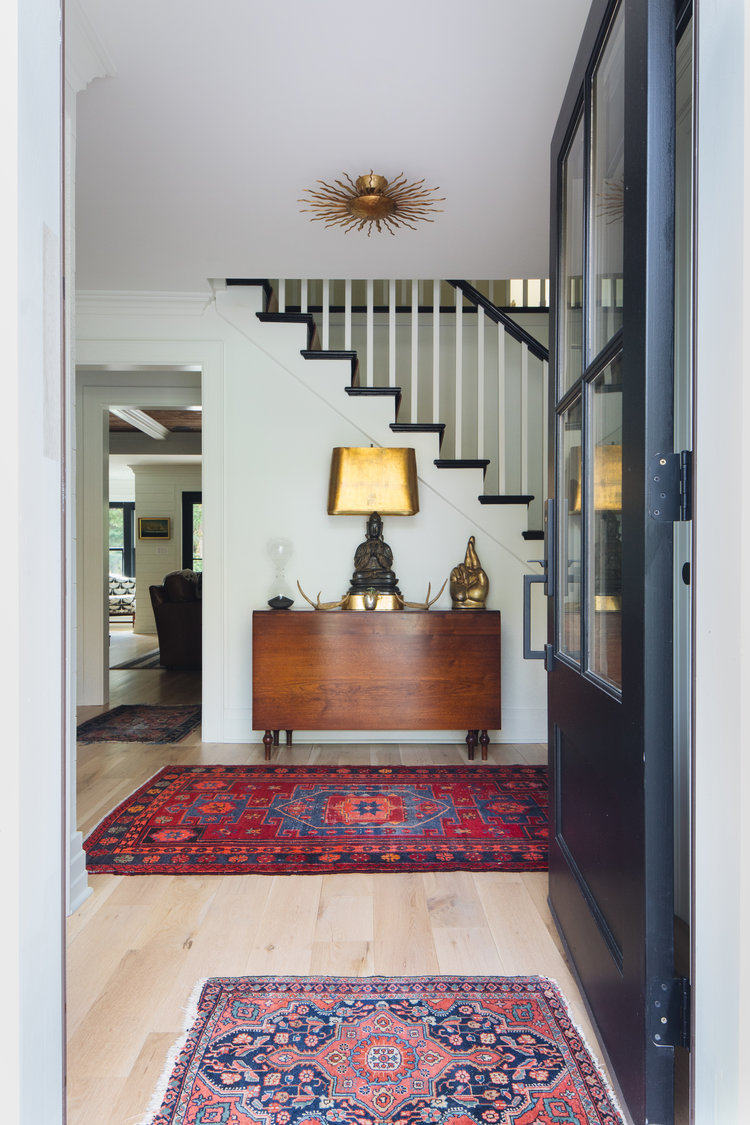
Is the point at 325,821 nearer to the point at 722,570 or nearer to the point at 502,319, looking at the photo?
the point at 722,570

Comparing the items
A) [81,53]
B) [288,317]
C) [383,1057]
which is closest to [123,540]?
[288,317]

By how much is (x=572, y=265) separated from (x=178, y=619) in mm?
5814

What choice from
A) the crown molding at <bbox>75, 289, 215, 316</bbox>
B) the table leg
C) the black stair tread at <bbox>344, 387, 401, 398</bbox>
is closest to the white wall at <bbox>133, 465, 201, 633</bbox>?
the crown molding at <bbox>75, 289, 215, 316</bbox>

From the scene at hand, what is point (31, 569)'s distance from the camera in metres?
0.76

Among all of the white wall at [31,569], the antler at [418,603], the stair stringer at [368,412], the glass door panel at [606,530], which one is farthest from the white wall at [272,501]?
the white wall at [31,569]

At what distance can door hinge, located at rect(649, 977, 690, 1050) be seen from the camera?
1.11 metres

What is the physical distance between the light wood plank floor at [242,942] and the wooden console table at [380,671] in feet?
4.49

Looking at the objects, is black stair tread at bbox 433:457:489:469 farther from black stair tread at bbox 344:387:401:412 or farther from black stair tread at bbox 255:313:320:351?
black stair tread at bbox 255:313:320:351

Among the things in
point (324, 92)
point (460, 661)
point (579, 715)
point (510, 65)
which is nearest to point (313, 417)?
point (460, 661)

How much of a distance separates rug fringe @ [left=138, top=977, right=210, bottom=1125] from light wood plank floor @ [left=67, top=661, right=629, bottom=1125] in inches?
0.5

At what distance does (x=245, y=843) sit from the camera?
2.55 metres

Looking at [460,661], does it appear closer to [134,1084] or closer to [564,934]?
[564,934]

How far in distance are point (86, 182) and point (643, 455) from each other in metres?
2.69

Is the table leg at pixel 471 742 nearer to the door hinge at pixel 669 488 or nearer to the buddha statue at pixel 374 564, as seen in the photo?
the buddha statue at pixel 374 564
